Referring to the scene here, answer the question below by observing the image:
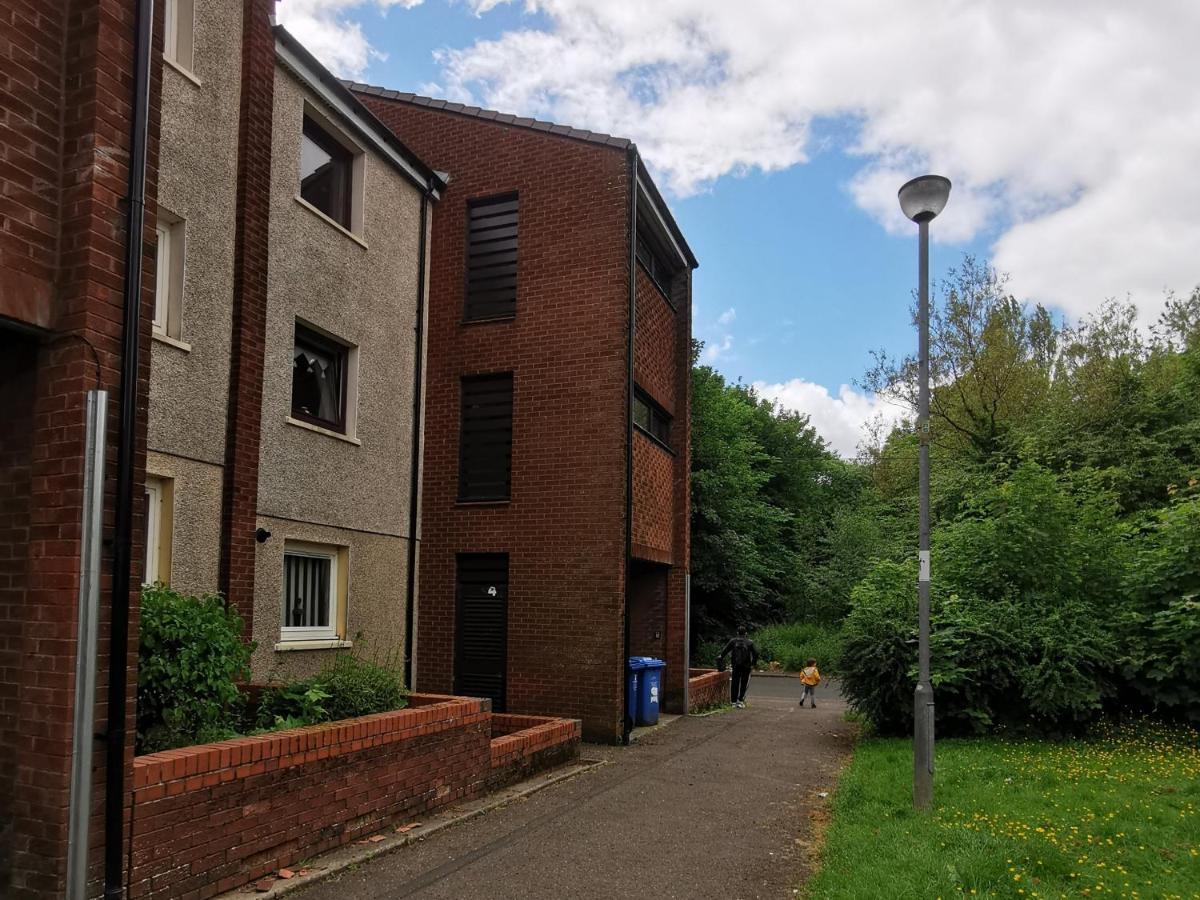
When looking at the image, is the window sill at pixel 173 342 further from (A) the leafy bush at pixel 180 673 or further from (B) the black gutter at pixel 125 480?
(B) the black gutter at pixel 125 480

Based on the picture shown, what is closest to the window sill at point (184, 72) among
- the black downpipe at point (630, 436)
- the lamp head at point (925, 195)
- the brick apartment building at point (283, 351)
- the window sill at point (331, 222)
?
the brick apartment building at point (283, 351)

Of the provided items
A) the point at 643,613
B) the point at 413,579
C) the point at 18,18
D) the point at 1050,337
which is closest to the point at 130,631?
the point at 18,18

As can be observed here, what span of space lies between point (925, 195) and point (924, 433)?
216 centimetres

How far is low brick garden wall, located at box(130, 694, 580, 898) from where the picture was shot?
4812 millimetres

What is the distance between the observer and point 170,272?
816 centimetres

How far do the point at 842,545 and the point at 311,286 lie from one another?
29096 millimetres

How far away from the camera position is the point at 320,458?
33.3 feet

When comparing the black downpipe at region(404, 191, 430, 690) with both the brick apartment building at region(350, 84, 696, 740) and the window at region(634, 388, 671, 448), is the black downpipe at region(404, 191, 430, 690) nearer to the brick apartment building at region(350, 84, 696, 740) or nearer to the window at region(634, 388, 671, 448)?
the brick apartment building at region(350, 84, 696, 740)

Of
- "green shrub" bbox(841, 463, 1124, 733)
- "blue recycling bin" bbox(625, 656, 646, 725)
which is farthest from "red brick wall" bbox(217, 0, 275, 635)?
"green shrub" bbox(841, 463, 1124, 733)

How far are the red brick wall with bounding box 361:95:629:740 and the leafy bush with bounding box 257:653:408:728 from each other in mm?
4825

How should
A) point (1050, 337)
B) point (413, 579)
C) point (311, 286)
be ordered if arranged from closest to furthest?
point (311, 286) → point (413, 579) → point (1050, 337)

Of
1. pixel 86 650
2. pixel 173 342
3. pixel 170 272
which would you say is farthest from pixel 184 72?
pixel 86 650

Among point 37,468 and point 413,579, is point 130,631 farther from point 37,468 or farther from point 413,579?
point 413,579

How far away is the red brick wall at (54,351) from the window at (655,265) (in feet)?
33.2
